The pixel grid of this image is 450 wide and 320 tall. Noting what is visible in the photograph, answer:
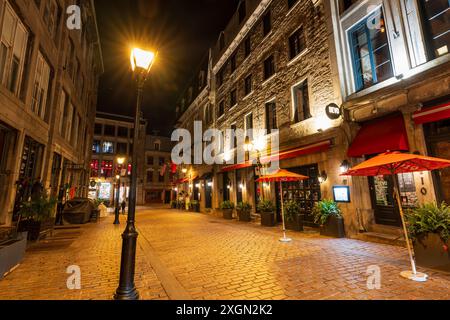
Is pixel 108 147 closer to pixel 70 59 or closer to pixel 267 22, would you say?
pixel 70 59

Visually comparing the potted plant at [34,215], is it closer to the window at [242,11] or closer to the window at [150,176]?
the window at [242,11]

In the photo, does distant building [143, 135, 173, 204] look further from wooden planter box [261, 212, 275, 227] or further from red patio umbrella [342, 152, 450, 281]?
red patio umbrella [342, 152, 450, 281]

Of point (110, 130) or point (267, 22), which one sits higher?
point (110, 130)

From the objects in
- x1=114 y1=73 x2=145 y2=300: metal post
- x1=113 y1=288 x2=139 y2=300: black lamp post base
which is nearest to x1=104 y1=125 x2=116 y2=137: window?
x1=114 y1=73 x2=145 y2=300: metal post

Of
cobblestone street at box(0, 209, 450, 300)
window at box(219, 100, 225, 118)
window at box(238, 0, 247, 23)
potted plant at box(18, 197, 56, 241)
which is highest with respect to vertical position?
window at box(238, 0, 247, 23)

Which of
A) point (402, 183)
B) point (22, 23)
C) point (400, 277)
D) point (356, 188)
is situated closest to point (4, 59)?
point (22, 23)

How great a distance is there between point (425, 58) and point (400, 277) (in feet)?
22.7

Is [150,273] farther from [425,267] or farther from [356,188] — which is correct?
[356,188]

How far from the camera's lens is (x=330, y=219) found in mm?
8812

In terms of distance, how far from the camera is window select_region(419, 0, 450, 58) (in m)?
6.83

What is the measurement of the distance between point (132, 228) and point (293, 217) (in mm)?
8100

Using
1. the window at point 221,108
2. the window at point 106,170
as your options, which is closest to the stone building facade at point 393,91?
the window at point 221,108

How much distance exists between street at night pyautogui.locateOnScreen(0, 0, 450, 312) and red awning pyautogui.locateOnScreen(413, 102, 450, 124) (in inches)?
1.8

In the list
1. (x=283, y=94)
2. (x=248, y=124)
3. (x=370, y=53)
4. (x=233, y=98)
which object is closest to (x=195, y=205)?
(x=248, y=124)
